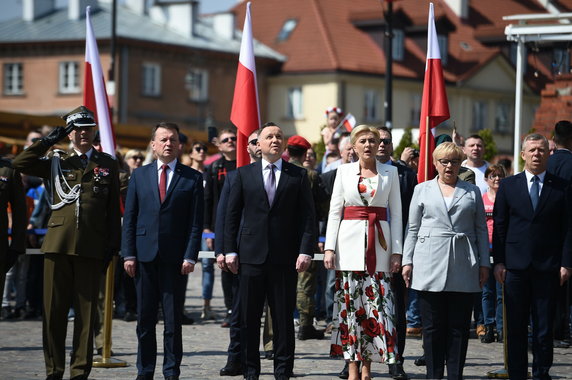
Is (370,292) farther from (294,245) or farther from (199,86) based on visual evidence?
(199,86)

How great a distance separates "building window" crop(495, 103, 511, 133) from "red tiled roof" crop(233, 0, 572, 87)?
399cm

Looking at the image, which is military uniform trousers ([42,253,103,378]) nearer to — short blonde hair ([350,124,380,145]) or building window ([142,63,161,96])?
short blonde hair ([350,124,380,145])

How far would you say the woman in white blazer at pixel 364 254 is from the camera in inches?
398

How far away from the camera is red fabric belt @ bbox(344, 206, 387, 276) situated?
10094mm

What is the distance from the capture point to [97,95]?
41.0ft

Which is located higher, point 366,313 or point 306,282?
point 306,282

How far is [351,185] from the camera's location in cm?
1018

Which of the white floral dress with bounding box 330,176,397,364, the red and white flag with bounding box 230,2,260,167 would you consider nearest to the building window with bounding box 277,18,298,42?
the red and white flag with bounding box 230,2,260,167

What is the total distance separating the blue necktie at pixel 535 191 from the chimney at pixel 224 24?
55.7 meters

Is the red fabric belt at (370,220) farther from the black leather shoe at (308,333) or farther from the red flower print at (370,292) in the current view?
the black leather shoe at (308,333)

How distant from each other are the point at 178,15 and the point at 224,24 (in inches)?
113

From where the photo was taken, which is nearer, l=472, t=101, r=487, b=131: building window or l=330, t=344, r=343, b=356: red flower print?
l=330, t=344, r=343, b=356: red flower print

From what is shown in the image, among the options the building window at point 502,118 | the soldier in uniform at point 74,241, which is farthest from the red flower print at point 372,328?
the building window at point 502,118

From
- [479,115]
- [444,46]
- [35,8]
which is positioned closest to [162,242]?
[35,8]
